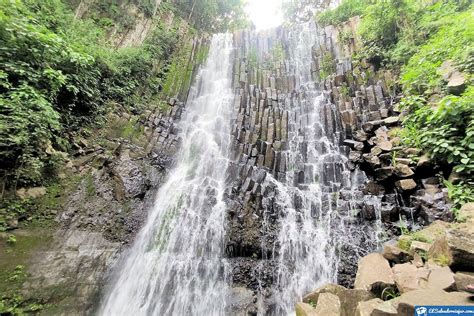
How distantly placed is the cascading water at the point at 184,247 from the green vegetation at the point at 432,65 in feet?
19.7

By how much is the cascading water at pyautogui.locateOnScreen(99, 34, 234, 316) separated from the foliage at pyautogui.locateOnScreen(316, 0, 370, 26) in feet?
31.9

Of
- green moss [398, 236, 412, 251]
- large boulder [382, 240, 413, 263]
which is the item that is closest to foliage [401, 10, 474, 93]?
green moss [398, 236, 412, 251]

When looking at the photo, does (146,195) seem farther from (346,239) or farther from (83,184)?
(346,239)

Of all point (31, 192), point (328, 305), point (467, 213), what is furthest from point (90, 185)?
point (467, 213)

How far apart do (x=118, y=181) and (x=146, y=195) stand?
101 centimetres

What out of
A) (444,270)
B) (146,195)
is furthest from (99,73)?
(444,270)

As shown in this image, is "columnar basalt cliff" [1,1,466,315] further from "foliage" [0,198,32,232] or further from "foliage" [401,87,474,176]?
"foliage" [0,198,32,232]

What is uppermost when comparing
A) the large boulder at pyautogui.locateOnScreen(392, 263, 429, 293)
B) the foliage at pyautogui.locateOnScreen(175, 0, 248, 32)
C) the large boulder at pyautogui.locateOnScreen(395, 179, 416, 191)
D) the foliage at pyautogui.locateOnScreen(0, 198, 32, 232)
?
the foliage at pyautogui.locateOnScreen(175, 0, 248, 32)

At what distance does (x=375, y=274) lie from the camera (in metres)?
4.10

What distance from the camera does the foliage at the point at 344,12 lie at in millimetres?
13516

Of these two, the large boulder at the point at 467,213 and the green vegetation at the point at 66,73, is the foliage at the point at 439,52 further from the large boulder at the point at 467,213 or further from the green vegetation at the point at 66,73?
the green vegetation at the point at 66,73

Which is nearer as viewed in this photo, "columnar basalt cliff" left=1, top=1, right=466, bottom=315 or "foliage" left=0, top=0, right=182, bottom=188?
"columnar basalt cliff" left=1, top=1, right=466, bottom=315

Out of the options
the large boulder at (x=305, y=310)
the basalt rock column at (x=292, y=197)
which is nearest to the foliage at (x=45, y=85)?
the basalt rock column at (x=292, y=197)

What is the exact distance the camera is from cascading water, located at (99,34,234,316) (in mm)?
6059
